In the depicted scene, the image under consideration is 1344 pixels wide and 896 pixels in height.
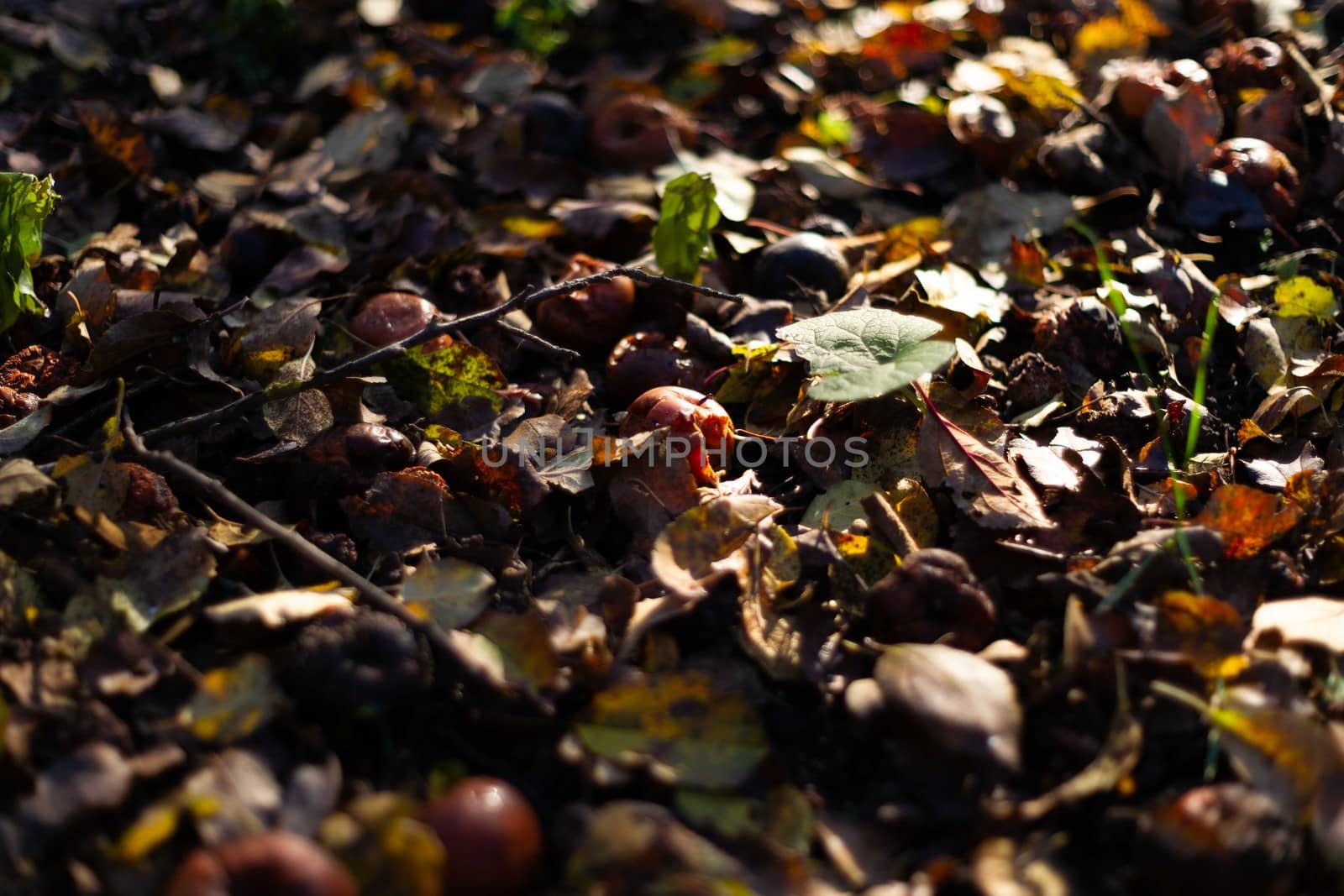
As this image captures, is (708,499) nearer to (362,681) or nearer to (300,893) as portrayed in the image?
(362,681)

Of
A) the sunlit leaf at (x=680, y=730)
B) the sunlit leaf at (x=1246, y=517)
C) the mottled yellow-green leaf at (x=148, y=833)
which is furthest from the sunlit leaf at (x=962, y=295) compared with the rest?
the mottled yellow-green leaf at (x=148, y=833)

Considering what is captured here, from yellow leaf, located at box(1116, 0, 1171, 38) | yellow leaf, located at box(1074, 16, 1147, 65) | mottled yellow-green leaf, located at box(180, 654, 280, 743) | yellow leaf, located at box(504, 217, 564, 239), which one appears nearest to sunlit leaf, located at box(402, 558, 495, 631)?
mottled yellow-green leaf, located at box(180, 654, 280, 743)

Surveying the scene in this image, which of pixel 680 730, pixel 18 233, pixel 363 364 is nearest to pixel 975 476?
pixel 680 730

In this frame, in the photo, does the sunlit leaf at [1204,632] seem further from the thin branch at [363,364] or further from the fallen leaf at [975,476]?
the thin branch at [363,364]

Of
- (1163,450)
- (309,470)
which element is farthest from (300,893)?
(1163,450)

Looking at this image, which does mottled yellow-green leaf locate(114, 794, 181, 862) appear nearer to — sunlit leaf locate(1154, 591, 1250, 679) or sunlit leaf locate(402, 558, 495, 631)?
sunlit leaf locate(402, 558, 495, 631)

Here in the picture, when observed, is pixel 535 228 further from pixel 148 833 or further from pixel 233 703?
pixel 148 833
